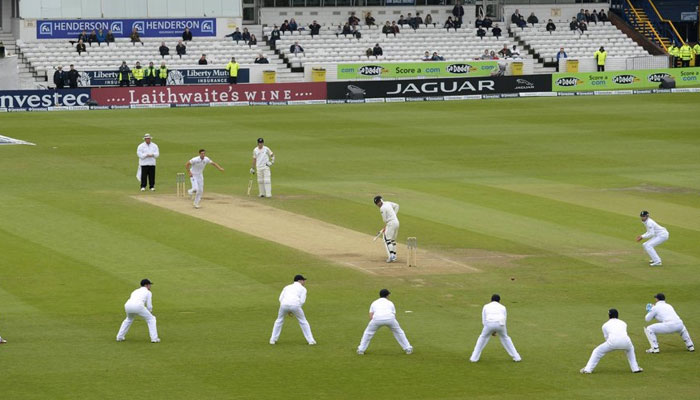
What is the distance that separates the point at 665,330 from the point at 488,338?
11.6ft

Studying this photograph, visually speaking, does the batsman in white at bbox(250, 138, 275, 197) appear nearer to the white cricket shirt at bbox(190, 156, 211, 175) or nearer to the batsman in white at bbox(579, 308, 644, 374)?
the white cricket shirt at bbox(190, 156, 211, 175)

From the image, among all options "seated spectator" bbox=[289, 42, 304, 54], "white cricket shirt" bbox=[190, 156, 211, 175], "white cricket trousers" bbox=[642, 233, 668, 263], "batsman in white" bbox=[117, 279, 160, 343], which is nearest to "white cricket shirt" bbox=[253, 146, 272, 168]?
"white cricket shirt" bbox=[190, 156, 211, 175]

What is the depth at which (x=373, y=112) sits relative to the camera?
67.6 metres

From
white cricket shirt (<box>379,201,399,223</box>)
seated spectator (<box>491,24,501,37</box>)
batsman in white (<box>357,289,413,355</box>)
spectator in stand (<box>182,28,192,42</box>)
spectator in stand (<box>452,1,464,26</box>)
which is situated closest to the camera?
batsman in white (<box>357,289,413,355</box>)

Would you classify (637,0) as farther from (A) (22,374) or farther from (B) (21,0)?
(A) (22,374)

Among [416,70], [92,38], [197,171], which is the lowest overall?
[197,171]

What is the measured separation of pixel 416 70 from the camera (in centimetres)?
7856

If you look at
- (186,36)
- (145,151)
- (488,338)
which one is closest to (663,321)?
(488,338)

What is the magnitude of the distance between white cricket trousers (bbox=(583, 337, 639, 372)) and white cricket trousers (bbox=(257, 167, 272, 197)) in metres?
20.6

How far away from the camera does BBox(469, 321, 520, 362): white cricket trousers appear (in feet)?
74.9

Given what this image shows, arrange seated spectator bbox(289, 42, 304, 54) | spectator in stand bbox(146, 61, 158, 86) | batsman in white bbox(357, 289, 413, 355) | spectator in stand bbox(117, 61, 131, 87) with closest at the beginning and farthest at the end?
batsman in white bbox(357, 289, 413, 355) → spectator in stand bbox(146, 61, 158, 86) → spectator in stand bbox(117, 61, 131, 87) → seated spectator bbox(289, 42, 304, 54)

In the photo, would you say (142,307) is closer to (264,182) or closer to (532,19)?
(264,182)

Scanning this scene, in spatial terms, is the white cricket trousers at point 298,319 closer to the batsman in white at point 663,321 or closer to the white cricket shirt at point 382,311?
the white cricket shirt at point 382,311

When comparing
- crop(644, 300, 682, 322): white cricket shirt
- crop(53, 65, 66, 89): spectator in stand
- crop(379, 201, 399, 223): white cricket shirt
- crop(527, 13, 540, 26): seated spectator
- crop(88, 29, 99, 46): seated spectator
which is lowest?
crop(644, 300, 682, 322): white cricket shirt
